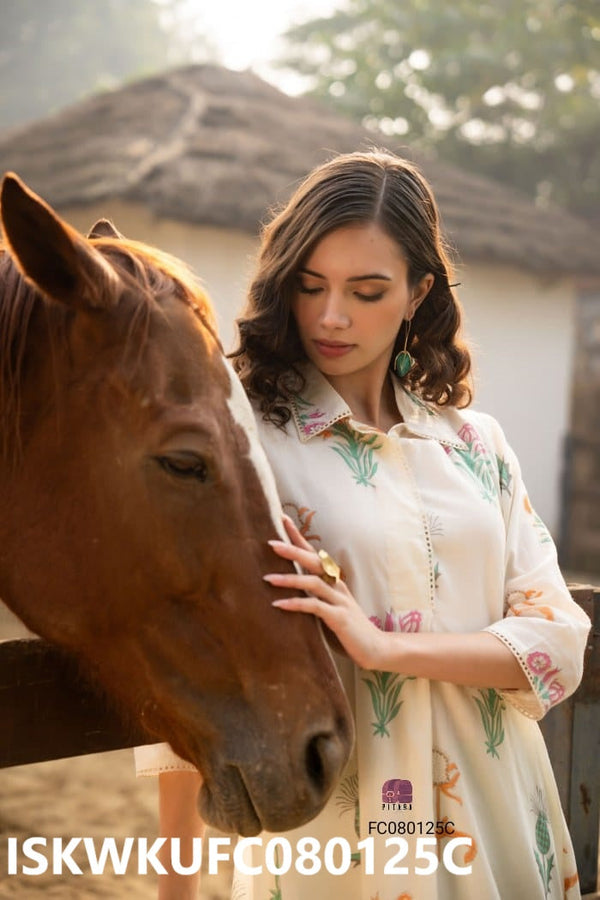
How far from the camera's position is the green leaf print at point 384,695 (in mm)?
1684

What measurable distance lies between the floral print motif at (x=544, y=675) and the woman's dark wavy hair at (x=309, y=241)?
57cm

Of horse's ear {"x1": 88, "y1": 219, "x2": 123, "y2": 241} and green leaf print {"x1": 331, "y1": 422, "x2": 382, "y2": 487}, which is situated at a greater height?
horse's ear {"x1": 88, "y1": 219, "x2": 123, "y2": 241}

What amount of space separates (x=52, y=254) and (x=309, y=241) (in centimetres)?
52

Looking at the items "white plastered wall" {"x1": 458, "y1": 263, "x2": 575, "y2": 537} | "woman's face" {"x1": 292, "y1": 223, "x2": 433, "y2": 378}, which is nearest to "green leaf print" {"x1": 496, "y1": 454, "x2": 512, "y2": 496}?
"woman's face" {"x1": 292, "y1": 223, "x2": 433, "y2": 378}

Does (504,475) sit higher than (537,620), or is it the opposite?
(504,475)

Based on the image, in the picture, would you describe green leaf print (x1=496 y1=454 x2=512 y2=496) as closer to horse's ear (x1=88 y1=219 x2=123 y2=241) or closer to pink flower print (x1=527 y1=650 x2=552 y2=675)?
pink flower print (x1=527 y1=650 x2=552 y2=675)

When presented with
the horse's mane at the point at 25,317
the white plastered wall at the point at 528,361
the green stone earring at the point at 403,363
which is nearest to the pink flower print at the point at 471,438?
the green stone earring at the point at 403,363

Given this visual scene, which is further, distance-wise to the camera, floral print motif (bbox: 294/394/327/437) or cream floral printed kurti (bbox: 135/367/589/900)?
floral print motif (bbox: 294/394/327/437)

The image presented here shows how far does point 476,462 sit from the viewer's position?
6.30ft

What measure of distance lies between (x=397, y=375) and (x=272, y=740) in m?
0.88

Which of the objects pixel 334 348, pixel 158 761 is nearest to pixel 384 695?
pixel 158 761

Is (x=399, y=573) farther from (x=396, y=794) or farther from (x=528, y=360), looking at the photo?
(x=528, y=360)

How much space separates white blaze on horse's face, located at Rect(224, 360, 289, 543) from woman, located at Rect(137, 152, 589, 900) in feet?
0.15

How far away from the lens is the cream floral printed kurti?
166 cm
